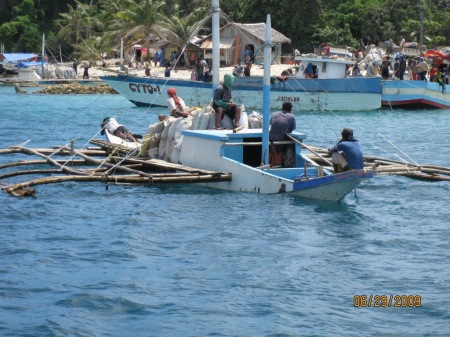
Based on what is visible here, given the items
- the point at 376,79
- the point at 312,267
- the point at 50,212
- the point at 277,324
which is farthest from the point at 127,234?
the point at 376,79

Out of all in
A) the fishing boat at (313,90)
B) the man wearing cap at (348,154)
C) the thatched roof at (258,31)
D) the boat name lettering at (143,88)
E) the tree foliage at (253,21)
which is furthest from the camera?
the tree foliage at (253,21)

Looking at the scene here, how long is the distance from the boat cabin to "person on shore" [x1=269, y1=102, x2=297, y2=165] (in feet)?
78.1

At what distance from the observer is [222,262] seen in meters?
14.6

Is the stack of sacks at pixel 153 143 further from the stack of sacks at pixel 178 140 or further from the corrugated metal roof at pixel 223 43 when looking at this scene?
the corrugated metal roof at pixel 223 43

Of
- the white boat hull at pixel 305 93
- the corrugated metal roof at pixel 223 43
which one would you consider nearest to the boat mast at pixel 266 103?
the white boat hull at pixel 305 93

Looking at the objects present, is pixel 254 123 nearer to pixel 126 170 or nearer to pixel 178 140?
pixel 178 140

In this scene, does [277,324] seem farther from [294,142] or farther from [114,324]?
[294,142]

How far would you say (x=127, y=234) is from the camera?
16531 millimetres

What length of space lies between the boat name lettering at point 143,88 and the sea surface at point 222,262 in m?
24.2

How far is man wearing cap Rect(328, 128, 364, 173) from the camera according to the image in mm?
17688

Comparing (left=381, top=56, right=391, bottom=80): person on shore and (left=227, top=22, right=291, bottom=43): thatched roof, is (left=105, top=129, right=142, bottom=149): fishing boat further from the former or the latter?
(left=227, top=22, right=291, bottom=43): thatched roof
